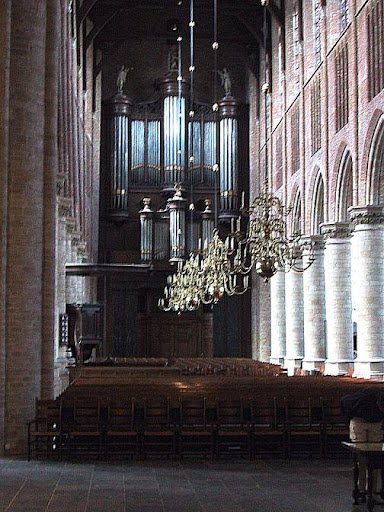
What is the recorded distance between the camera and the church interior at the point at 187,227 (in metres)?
15.8

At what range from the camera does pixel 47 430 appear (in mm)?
15766

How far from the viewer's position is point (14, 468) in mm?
13859

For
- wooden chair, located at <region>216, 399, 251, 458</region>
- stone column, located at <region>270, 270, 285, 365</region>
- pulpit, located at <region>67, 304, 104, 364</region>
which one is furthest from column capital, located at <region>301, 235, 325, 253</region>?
wooden chair, located at <region>216, 399, 251, 458</region>

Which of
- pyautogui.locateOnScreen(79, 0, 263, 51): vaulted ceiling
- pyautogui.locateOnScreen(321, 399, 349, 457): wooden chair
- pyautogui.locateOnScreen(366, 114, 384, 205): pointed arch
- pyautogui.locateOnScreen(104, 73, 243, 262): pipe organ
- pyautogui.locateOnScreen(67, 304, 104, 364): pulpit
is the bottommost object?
pyautogui.locateOnScreen(321, 399, 349, 457): wooden chair

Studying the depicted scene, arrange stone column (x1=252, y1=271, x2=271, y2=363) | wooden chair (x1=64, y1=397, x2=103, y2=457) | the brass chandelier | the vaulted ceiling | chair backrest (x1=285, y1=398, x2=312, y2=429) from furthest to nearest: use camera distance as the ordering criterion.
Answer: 1. the vaulted ceiling
2. stone column (x1=252, y1=271, x2=271, y2=363)
3. the brass chandelier
4. chair backrest (x1=285, y1=398, x2=312, y2=429)
5. wooden chair (x1=64, y1=397, x2=103, y2=457)

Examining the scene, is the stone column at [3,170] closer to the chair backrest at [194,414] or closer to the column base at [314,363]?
the chair backrest at [194,414]

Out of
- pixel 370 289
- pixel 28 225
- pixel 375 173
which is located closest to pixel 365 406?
pixel 28 225

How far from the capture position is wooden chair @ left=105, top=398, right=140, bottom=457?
50.1 feet

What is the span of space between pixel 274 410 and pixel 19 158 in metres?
6.28

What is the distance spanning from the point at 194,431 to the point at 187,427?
0.34 metres

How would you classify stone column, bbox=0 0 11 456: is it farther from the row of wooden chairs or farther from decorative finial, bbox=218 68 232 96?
decorative finial, bbox=218 68 232 96

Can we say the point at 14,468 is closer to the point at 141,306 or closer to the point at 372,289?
the point at 372,289

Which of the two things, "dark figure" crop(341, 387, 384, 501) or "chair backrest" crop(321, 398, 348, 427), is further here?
"chair backrest" crop(321, 398, 348, 427)

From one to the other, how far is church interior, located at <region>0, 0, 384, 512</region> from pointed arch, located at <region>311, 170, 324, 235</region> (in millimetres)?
75
